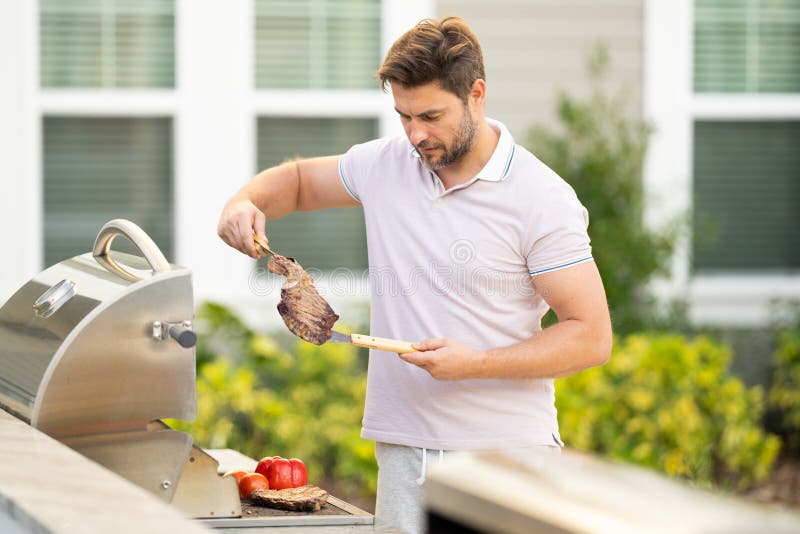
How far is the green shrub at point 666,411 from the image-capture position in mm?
5723

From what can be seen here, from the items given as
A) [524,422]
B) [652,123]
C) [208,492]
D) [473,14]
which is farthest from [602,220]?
[208,492]

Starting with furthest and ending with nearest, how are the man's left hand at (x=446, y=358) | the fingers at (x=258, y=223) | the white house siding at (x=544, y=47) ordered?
the white house siding at (x=544, y=47), the fingers at (x=258, y=223), the man's left hand at (x=446, y=358)

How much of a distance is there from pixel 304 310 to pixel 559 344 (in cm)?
59

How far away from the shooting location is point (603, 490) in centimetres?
119

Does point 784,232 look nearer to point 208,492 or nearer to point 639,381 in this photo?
point 639,381

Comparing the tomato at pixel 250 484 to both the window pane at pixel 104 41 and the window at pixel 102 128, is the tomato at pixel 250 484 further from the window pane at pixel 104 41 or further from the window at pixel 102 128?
the window pane at pixel 104 41

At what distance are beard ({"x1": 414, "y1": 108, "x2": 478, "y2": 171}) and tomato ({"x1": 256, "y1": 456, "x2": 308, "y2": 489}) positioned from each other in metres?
0.77

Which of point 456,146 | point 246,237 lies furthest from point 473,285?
point 246,237

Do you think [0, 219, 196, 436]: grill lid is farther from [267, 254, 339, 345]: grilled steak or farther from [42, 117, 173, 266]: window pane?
[42, 117, 173, 266]: window pane

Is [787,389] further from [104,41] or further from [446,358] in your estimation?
[446,358]

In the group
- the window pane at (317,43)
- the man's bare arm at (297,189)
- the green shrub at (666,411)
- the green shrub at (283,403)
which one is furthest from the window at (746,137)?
the man's bare arm at (297,189)

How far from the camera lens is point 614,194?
6.43 meters

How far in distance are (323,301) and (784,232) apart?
491 cm

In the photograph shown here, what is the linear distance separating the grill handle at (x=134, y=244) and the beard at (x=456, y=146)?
0.66m
